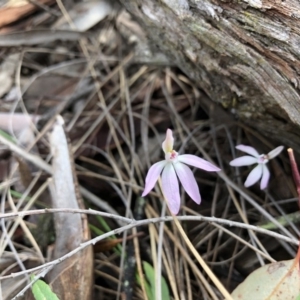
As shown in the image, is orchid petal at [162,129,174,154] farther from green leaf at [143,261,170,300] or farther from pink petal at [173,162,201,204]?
green leaf at [143,261,170,300]

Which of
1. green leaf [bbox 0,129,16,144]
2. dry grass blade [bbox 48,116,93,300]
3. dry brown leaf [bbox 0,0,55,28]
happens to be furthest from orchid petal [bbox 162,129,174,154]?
dry brown leaf [bbox 0,0,55,28]

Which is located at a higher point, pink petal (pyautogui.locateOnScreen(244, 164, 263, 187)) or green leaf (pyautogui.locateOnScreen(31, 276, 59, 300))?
pink petal (pyautogui.locateOnScreen(244, 164, 263, 187))

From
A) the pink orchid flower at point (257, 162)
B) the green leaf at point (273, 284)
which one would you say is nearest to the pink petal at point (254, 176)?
the pink orchid flower at point (257, 162)

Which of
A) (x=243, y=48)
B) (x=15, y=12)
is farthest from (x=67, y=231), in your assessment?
(x=15, y=12)

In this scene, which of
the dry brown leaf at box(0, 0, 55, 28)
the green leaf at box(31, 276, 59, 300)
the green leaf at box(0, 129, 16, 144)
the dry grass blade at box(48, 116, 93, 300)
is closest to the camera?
the green leaf at box(31, 276, 59, 300)

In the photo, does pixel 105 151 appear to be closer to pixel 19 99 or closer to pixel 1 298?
pixel 19 99

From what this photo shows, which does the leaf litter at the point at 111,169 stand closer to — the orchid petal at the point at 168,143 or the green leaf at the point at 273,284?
the green leaf at the point at 273,284

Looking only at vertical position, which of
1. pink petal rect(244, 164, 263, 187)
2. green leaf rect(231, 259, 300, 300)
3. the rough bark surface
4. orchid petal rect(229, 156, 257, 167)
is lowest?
green leaf rect(231, 259, 300, 300)

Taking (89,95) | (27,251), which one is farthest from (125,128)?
(27,251)
